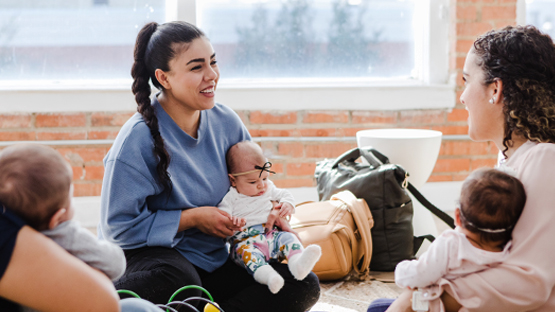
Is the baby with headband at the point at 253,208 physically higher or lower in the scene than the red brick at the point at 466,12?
lower

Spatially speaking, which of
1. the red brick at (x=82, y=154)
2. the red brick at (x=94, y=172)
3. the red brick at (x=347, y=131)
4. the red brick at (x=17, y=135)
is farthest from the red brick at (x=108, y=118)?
the red brick at (x=347, y=131)

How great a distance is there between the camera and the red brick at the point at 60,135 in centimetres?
291

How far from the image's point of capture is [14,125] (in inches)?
113

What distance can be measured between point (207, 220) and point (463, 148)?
2140mm

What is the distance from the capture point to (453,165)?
3.16 metres

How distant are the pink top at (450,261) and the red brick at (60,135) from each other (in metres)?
2.33

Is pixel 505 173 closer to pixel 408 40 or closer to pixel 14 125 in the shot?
pixel 408 40

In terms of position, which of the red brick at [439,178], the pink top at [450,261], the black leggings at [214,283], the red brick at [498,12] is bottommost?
the red brick at [439,178]

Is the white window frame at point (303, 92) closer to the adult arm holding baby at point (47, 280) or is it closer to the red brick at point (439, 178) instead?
the red brick at point (439, 178)

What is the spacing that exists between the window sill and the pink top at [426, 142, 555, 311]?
1955mm

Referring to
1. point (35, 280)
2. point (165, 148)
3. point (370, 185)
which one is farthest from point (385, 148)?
point (35, 280)

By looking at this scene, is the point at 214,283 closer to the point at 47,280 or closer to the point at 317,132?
the point at 47,280

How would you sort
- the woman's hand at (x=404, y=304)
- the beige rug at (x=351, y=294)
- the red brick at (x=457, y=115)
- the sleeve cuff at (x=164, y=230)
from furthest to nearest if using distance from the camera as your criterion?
the red brick at (x=457, y=115) < the beige rug at (x=351, y=294) < the sleeve cuff at (x=164, y=230) < the woman's hand at (x=404, y=304)

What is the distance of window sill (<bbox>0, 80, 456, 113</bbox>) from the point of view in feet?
9.42
